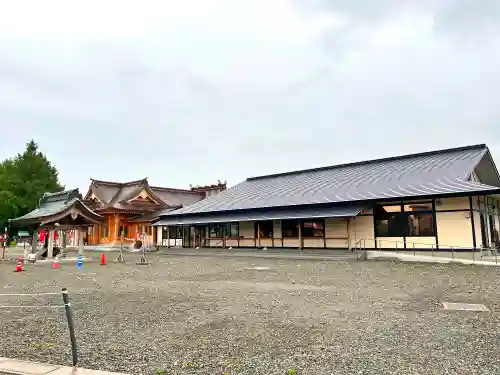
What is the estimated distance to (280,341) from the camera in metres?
5.17

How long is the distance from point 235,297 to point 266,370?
14.7 feet

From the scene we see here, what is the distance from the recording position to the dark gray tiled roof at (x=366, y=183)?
19.5 metres

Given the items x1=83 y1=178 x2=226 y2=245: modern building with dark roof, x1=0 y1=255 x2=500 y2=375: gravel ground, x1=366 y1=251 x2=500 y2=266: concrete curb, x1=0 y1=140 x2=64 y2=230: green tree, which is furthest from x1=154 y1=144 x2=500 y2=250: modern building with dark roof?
x1=0 y1=140 x2=64 y2=230: green tree

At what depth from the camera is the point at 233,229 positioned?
1061 inches

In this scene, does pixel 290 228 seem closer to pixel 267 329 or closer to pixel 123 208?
pixel 123 208

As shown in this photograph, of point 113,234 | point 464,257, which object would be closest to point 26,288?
point 464,257

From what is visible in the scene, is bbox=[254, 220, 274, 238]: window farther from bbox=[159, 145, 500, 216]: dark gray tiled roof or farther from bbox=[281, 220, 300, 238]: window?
bbox=[159, 145, 500, 216]: dark gray tiled roof

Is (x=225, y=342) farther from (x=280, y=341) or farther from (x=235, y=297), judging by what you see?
(x=235, y=297)

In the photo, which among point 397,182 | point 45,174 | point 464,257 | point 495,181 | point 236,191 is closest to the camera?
point 464,257

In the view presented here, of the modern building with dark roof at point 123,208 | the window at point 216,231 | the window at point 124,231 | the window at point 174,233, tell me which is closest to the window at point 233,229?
the window at point 216,231

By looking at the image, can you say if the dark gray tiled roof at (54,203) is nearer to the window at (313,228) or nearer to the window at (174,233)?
the window at (174,233)

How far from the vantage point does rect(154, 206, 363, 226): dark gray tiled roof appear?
66.0 ft

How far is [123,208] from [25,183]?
21.7m

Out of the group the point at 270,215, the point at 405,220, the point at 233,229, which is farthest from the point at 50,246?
the point at 405,220
